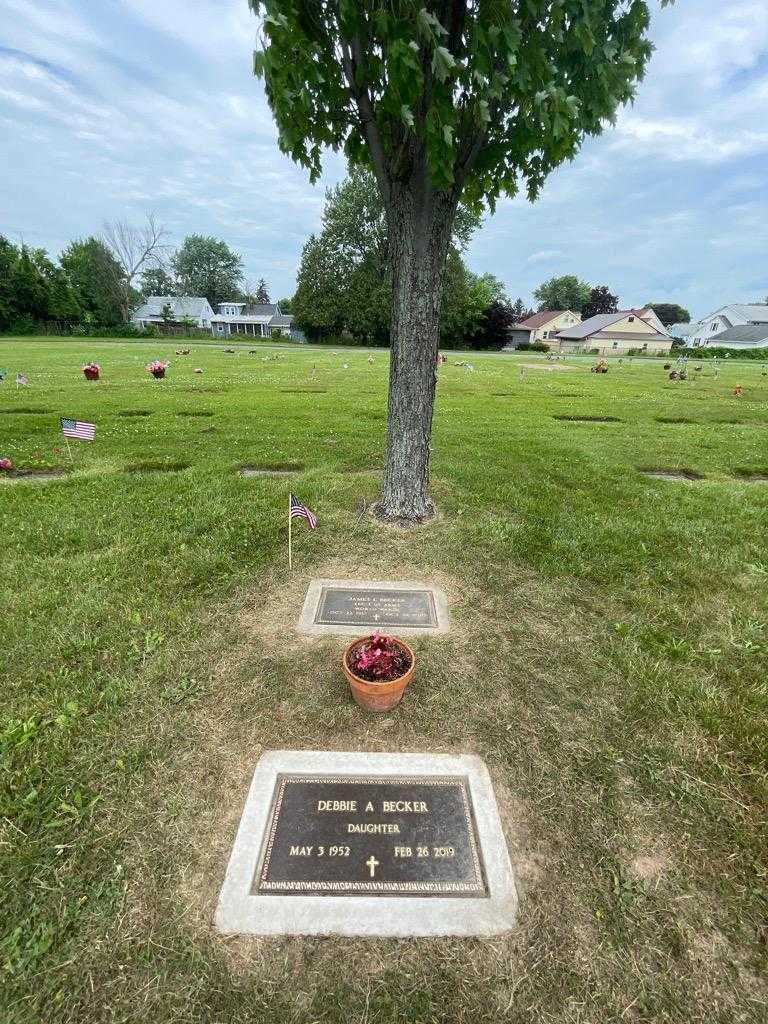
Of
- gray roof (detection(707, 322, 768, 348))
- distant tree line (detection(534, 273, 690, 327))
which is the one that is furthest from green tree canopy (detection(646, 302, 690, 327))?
gray roof (detection(707, 322, 768, 348))

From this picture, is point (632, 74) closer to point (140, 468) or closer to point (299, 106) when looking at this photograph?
point (299, 106)

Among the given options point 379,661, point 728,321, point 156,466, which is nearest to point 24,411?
point 156,466

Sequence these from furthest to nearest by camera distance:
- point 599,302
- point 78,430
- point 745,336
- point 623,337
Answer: point 599,302 → point 623,337 → point 745,336 → point 78,430

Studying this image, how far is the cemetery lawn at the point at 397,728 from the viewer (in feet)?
Answer: 6.39

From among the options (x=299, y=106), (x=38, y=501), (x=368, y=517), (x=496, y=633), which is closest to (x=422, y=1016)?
(x=496, y=633)

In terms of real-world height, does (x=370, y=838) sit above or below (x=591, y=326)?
below

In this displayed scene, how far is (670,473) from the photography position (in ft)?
28.3

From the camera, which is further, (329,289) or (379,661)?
(329,289)

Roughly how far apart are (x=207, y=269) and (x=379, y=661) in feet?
332

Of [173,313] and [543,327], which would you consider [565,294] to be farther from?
[173,313]

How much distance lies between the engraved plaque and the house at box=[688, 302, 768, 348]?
94.0m

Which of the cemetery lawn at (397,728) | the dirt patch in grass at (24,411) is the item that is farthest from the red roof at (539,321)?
the cemetery lawn at (397,728)

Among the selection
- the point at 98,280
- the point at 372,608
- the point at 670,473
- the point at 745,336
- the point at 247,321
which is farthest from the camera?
the point at 247,321

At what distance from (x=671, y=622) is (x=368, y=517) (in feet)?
11.6
